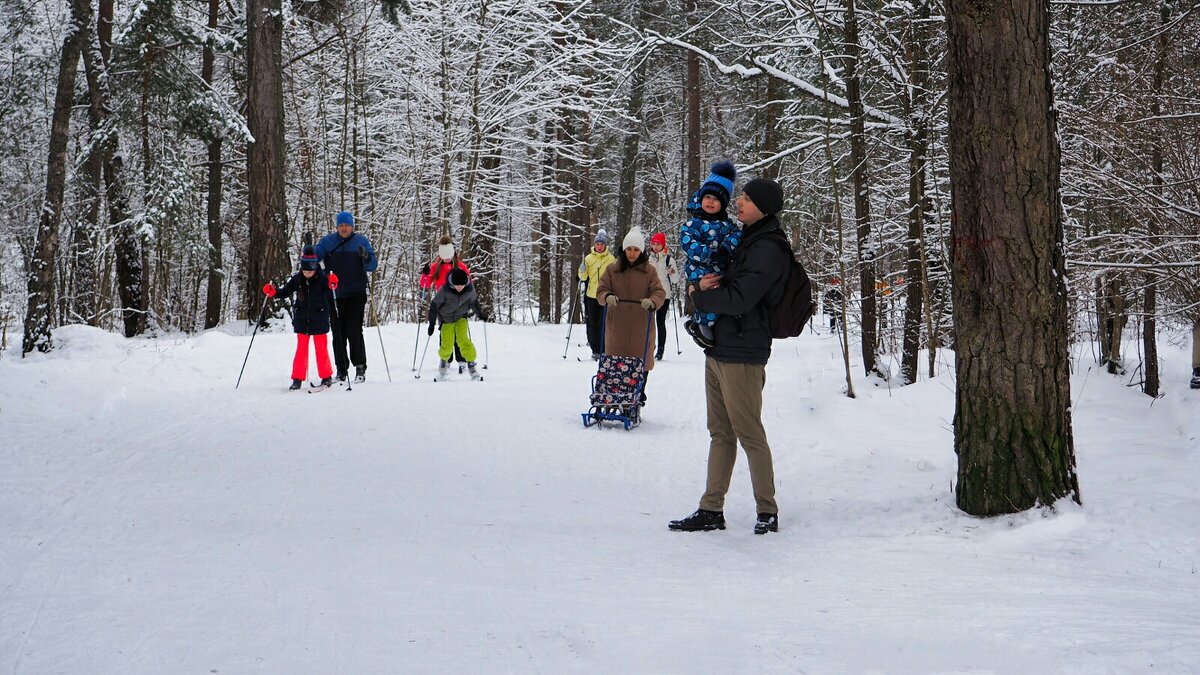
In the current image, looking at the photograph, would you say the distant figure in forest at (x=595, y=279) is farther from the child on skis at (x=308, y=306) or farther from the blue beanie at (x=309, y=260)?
the blue beanie at (x=309, y=260)

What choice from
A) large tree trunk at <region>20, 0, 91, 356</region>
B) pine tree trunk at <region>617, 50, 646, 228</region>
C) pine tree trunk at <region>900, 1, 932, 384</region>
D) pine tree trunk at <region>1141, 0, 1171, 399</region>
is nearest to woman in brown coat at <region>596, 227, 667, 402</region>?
pine tree trunk at <region>900, 1, 932, 384</region>

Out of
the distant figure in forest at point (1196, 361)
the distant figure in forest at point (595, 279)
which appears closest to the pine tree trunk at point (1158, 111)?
the distant figure in forest at point (1196, 361)

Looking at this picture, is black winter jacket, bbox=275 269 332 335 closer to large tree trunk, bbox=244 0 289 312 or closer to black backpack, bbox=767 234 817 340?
large tree trunk, bbox=244 0 289 312

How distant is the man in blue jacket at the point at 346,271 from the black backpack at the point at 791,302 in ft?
25.2

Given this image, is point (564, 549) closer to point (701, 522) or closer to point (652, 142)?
point (701, 522)

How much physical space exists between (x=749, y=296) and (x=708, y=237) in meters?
0.57

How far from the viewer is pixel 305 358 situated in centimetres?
1135

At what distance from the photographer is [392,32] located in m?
21.1

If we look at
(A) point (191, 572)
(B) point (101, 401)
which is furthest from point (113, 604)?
(B) point (101, 401)

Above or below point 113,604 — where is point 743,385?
above

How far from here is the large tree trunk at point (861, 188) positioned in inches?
408

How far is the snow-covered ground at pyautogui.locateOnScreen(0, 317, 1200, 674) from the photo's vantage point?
323 centimetres

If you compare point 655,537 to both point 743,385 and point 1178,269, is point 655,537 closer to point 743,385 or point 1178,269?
point 743,385

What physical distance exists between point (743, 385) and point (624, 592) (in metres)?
1.64
